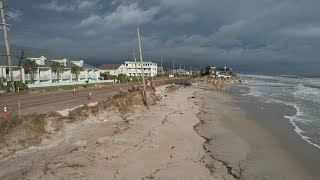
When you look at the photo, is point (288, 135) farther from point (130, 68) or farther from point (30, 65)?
point (130, 68)

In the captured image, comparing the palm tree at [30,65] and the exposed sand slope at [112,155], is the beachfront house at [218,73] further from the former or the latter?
the exposed sand slope at [112,155]

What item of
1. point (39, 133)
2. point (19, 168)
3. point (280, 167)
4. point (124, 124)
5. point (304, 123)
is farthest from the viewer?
point (304, 123)

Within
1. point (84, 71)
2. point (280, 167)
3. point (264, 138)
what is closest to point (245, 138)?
point (264, 138)

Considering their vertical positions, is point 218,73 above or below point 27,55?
below

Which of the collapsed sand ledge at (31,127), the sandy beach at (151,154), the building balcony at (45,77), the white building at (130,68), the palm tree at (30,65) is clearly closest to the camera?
the sandy beach at (151,154)

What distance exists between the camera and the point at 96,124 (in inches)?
850

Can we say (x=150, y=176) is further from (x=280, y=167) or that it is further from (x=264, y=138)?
(x=264, y=138)

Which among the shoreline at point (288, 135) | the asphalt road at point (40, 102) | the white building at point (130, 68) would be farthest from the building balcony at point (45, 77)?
the white building at point (130, 68)

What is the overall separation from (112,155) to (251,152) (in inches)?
279

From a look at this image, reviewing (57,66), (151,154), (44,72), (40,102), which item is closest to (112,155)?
(151,154)

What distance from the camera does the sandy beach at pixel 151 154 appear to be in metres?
12.7

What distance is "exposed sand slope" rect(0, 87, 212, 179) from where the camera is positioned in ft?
40.7

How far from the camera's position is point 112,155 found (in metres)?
14.7

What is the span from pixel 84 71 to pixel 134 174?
6604 centimetres
